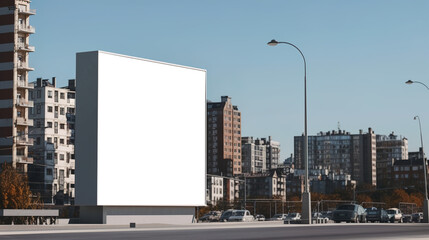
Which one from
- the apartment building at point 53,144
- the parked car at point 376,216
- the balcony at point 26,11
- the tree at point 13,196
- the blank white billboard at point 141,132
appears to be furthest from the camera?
the apartment building at point 53,144

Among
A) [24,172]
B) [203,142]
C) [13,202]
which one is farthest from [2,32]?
[203,142]

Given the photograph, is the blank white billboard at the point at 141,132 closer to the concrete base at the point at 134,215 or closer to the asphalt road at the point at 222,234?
the concrete base at the point at 134,215

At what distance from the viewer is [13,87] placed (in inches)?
4840

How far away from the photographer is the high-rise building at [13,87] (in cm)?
12188

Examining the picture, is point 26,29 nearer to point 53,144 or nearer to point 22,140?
point 22,140

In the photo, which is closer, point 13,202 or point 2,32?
point 13,202

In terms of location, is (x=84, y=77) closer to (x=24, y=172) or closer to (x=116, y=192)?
(x=116, y=192)

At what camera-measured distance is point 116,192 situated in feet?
169

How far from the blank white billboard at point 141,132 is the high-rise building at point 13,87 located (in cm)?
A: 6907

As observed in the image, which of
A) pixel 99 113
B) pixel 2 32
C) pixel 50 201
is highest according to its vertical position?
pixel 2 32

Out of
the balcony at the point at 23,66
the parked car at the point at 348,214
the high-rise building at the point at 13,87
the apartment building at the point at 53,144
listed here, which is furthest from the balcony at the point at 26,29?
the parked car at the point at 348,214

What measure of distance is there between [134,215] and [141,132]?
5.78 meters

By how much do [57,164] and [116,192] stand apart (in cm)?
11794

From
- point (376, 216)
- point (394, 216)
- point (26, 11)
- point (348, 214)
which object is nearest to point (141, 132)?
point (348, 214)
